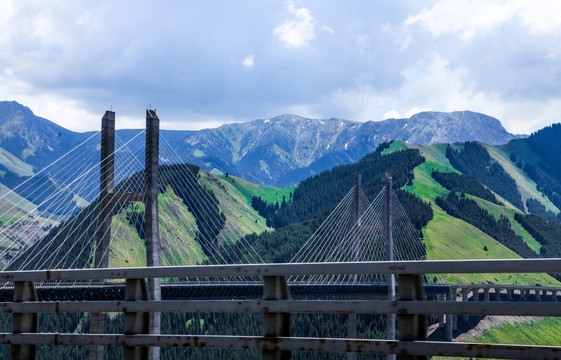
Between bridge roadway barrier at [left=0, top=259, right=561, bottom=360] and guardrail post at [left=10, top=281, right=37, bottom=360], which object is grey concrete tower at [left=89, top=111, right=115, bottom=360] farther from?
bridge roadway barrier at [left=0, top=259, right=561, bottom=360]

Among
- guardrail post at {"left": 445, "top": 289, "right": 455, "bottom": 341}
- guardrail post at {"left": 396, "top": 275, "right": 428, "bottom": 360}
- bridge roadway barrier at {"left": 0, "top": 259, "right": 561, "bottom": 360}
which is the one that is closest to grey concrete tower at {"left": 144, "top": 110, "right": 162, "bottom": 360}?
bridge roadway barrier at {"left": 0, "top": 259, "right": 561, "bottom": 360}

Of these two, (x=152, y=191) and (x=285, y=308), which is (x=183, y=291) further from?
(x=285, y=308)

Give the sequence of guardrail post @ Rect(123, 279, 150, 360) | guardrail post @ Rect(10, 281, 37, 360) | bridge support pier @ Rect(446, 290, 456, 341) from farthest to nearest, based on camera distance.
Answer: bridge support pier @ Rect(446, 290, 456, 341) < guardrail post @ Rect(10, 281, 37, 360) < guardrail post @ Rect(123, 279, 150, 360)

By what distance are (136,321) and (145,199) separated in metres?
48.2

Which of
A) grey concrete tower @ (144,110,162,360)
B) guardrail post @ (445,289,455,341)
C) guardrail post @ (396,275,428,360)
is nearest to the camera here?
guardrail post @ (396,275,428,360)

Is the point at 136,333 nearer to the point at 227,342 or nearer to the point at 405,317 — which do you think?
the point at 227,342

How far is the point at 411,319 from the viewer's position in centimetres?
790

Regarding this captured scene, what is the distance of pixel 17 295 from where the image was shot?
32.6 ft

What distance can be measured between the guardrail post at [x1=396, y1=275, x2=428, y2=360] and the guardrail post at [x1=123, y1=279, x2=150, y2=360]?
307 cm

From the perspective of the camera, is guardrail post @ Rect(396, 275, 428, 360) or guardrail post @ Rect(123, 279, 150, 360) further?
guardrail post @ Rect(123, 279, 150, 360)

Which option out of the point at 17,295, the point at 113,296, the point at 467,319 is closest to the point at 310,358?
the point at 467,319

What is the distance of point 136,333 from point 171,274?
86 centimetres

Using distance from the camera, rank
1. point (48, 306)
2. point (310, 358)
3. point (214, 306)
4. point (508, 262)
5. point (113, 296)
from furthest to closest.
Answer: point (310, 358) → point (113, 296) → point (48, 306) → point (214, 306) → point (508, 262)

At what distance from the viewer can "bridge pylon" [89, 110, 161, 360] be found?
51.0 m
